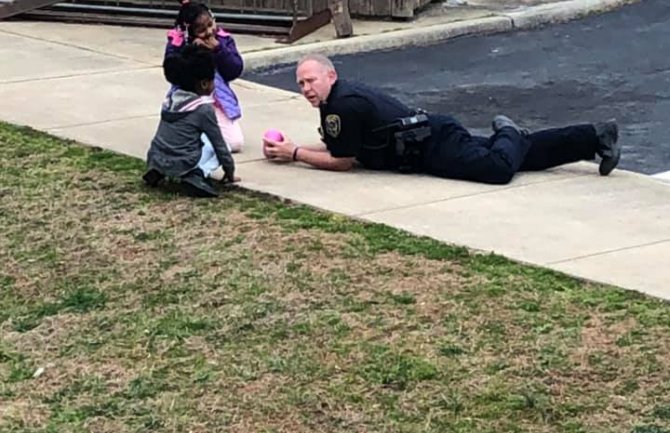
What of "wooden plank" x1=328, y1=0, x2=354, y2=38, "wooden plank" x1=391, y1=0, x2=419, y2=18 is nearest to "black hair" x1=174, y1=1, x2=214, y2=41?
"wooden plank" x1=328, y1=0, x2=354, y2=38

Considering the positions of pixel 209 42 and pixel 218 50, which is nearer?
Answer: pixel 209 42

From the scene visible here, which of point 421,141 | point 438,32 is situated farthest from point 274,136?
point 438,32

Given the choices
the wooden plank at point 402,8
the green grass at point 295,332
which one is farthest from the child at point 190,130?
the wooden plank at point 402,8

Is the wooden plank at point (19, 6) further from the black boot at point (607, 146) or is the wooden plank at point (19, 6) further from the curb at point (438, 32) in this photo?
the black boot at point (607, 146)

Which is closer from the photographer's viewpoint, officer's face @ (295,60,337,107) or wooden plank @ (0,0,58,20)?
officer's face @ (295,60,337,107)

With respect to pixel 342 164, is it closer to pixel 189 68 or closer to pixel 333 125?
pixel 333 125

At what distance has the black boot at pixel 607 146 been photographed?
799 centimetres

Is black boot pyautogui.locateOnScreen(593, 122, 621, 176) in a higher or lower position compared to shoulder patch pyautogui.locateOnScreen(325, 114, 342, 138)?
lower

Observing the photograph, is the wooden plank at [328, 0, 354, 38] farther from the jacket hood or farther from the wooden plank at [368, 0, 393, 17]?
the jacket hood

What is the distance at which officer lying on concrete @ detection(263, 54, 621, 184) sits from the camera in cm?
786

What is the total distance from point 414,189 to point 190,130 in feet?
3.86

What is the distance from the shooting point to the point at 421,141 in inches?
313

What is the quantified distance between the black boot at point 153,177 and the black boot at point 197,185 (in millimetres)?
169

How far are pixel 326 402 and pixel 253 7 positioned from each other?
8.92 m
